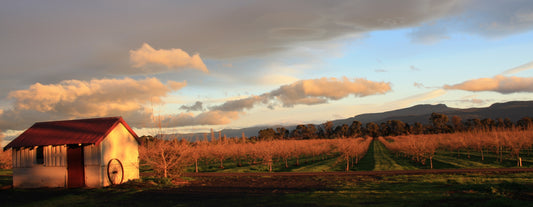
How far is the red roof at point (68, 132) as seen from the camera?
23.4m

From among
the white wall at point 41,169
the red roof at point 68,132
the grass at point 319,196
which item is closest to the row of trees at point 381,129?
the red roof at point 68,132

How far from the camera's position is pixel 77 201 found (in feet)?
59.3

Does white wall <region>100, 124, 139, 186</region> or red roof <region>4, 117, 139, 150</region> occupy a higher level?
red roof <region>4, 117, 139, 150</region>

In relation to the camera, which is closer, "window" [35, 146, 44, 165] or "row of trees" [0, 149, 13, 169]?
"window" [35, 146, 44, 165]

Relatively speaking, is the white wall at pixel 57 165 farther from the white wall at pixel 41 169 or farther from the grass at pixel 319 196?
the grass at pixel 319 196

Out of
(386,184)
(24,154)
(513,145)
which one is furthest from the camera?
(513,145)

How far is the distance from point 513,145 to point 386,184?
24091mm

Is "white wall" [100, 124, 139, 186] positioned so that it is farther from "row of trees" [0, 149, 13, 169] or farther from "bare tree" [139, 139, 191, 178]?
"row of trees" [0, 149, 13, 169]

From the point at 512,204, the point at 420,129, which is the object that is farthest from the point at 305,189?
the point at 420,129

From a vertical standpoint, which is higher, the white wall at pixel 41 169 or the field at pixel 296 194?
the white wall at pixel 41 169

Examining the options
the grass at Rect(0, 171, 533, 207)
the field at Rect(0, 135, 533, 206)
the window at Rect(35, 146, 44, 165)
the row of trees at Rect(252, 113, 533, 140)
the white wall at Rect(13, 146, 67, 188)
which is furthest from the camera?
the row of trees at Rect(252, 113, 533, 140)

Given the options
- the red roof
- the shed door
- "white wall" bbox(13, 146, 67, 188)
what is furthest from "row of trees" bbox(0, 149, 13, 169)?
the shed door

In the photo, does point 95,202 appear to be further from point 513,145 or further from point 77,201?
point 513,145

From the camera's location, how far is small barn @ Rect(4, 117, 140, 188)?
23109 millimetres
